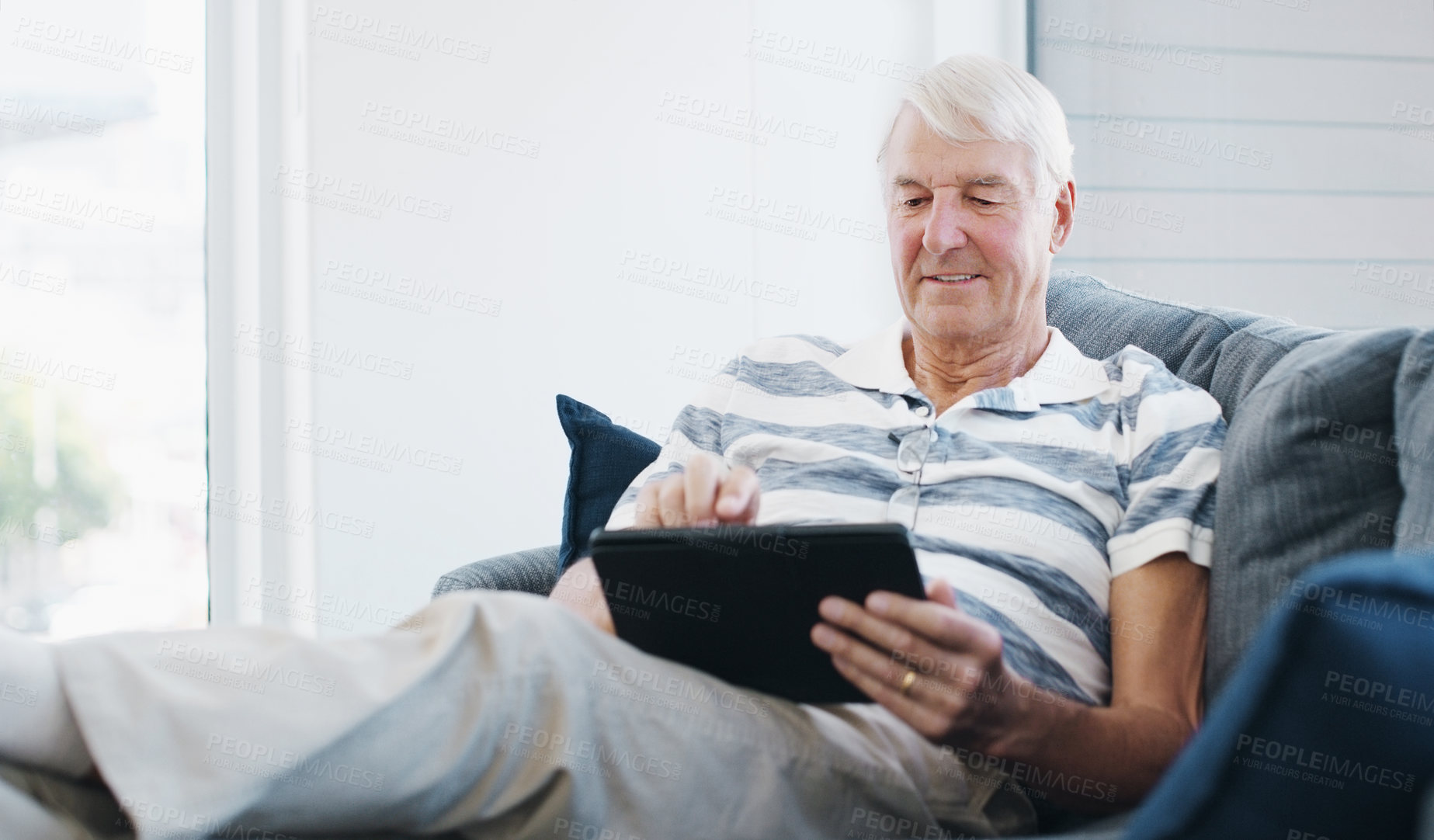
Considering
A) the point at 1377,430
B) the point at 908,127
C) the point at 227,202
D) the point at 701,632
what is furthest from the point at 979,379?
the point at 227,202

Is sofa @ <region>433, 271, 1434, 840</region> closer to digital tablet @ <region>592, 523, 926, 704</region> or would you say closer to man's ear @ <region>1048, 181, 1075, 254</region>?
digital tablet @ <region>592, 523, 926, 704</region>

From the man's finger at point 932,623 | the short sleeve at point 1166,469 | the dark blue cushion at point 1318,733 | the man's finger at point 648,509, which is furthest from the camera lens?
the man's finger at point 648,509

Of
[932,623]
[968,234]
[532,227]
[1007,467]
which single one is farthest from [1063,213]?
[532,227]

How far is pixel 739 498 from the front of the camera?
1.17 metres

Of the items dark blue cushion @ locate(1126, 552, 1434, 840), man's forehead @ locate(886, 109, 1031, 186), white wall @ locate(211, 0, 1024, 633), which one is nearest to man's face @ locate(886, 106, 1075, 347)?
man's forehead @ locate(886, 109, 1031, 186)

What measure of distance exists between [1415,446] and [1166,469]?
296 mm

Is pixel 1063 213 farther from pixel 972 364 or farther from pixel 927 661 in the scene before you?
pixel 927 661

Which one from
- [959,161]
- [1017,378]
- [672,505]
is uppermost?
[959,161]

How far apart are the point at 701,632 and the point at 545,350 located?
2.07 meters

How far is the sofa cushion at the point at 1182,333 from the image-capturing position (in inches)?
53.6

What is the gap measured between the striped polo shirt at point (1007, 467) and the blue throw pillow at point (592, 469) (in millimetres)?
A: 149

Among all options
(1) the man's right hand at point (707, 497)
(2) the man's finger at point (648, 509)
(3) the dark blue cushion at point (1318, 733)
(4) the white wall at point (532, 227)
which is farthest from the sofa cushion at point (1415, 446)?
(4) the white wall at point (532, 227)

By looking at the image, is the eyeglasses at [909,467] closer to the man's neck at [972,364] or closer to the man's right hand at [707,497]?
the man's neck at [972,364]

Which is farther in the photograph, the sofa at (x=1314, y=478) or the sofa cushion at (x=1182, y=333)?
the sofa cushion at (x=1182, y=333)
